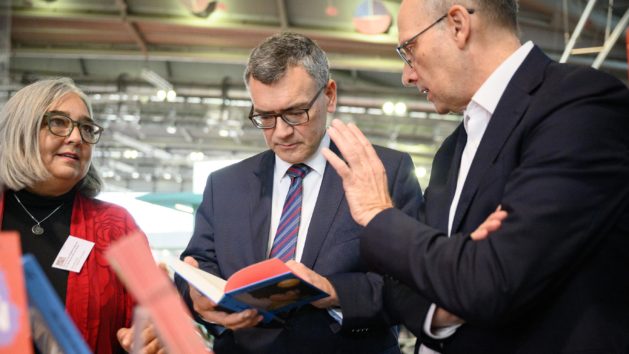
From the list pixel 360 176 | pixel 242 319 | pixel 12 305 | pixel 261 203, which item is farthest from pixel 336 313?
pixel 12 305

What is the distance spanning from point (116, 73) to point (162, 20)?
4421 mm

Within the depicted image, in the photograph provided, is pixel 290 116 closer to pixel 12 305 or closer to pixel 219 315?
pixel 219 315

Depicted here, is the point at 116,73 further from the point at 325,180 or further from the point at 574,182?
the point at 574,182

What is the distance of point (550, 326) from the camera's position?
153 centimetres

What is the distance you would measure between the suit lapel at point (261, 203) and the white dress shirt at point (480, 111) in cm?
70

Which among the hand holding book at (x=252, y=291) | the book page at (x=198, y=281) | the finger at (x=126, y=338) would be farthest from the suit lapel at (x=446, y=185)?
the finger at (x=126, y=338)

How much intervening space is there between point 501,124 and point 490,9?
1.08 feet

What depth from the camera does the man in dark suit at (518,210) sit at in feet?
4.82

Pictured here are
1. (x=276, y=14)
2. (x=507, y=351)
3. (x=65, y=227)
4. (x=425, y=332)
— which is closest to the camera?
(x=507, y=351)

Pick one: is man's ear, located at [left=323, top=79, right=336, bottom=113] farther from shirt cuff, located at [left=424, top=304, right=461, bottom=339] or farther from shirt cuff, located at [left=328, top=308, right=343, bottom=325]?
shirt cuff, located at [left=424, top=304, right=461, bottom=339]

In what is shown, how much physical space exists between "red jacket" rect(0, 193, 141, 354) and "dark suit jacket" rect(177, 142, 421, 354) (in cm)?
39

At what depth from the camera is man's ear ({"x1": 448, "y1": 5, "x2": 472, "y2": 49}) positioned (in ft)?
5.86

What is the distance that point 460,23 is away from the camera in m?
1.80

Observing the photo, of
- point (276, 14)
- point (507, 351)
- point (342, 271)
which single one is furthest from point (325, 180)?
point (276, 14)
